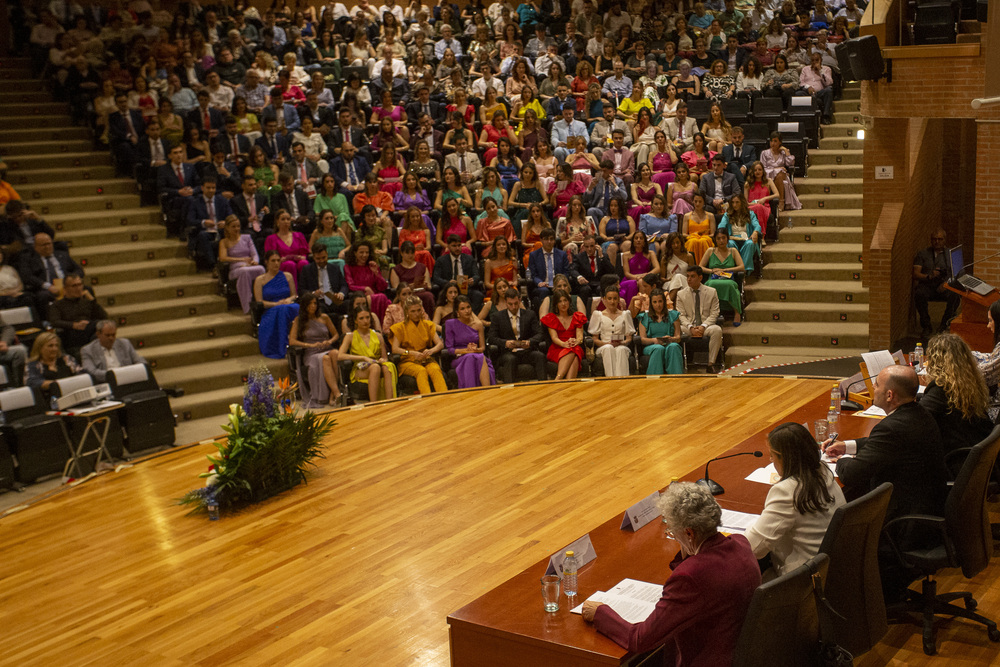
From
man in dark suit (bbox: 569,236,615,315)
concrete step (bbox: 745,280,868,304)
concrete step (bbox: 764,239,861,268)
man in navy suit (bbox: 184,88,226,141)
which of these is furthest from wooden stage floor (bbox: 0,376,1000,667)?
man in navy suit (bbox: 184,88,226,141)

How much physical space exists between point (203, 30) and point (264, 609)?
10.1 metres

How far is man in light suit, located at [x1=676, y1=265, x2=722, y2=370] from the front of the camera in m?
8.94

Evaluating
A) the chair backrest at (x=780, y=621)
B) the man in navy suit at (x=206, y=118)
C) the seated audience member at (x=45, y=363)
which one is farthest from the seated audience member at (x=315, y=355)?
the chair backrest at (x=780, y=621)

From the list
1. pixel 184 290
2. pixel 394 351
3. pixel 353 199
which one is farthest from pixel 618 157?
pixel 184 290

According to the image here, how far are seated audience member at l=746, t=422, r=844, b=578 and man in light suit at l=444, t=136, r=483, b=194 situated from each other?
26.2 feet

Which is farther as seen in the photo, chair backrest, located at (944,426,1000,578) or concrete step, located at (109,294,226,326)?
concrete step, located at (109,294,226,326)

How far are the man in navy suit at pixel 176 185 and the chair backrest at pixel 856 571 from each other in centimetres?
830

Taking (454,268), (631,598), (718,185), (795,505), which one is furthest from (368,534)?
(718,185)

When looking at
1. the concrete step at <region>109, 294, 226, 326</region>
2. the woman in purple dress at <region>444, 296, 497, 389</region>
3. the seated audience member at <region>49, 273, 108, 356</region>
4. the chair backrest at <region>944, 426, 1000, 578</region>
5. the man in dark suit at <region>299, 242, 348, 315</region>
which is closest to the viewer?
the chair backrest at <region>944, 426, 1000, 578</region>

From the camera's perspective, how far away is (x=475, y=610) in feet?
11.5

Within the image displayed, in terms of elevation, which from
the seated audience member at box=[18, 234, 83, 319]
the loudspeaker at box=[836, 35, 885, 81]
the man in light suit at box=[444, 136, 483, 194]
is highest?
the loudspeaker at box=[836, 35, 885, 81]

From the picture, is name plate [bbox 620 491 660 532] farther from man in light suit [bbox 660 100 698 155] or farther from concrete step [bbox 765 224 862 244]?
man in light suit [bbox 660 100 698 155]

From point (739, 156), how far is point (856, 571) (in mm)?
8425

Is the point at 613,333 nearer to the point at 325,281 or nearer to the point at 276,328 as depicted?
the point at 325,281
